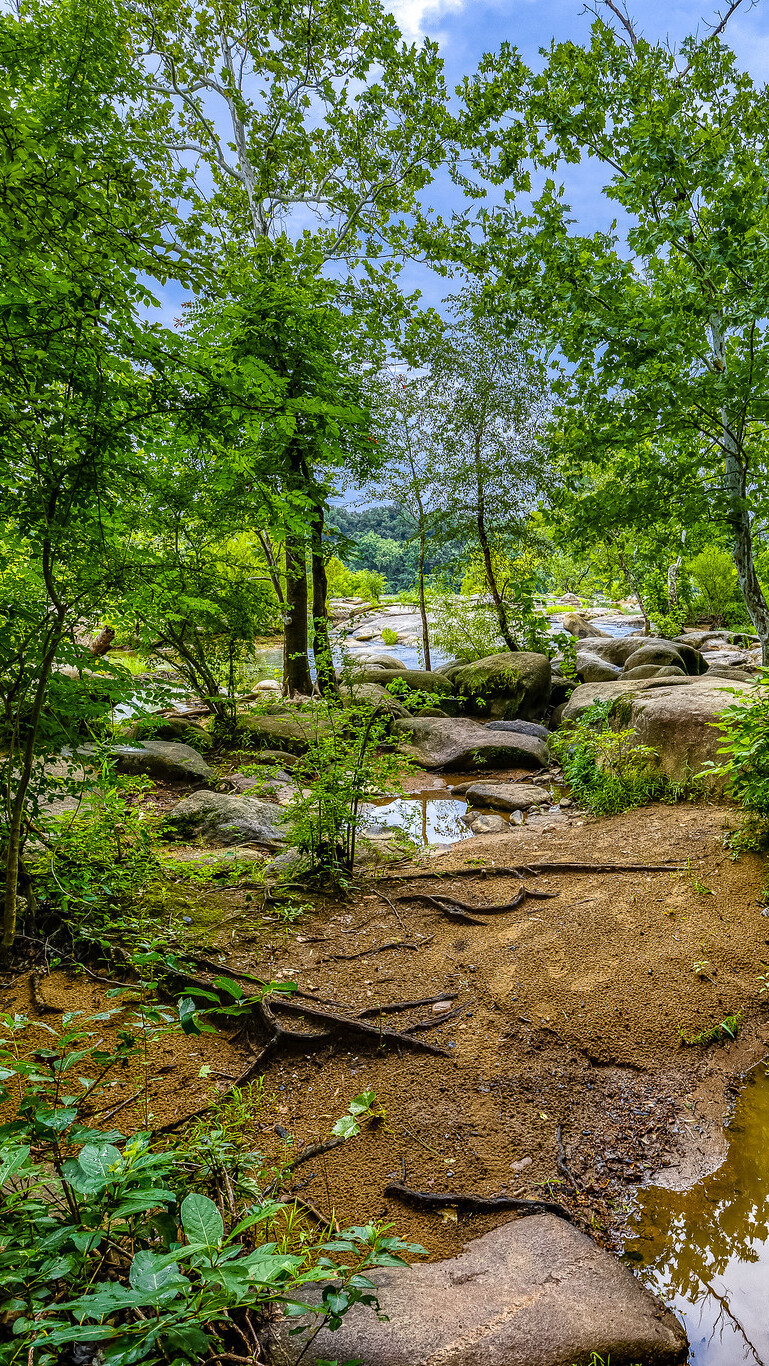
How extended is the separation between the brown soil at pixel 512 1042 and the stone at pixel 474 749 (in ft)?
16.6

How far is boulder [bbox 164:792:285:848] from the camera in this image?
5555mm

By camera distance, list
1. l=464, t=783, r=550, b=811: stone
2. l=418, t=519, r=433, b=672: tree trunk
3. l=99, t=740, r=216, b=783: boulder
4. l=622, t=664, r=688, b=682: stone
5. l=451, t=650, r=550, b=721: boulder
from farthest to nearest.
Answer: l=418, t=519, r=433, b=672: tree trunk, l=451, t=650, r=550, b=721: boulder, l=622, t=664, r=688, b=682: stone, l=464, t=783, r=550, b=811: stone, l=99, t=740, r=216, b=783: boulder

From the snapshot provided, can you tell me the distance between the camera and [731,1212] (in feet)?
7.07

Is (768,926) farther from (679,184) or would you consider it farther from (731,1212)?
(679,184)

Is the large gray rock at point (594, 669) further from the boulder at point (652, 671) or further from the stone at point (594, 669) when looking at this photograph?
the boulder at point (652, 671)

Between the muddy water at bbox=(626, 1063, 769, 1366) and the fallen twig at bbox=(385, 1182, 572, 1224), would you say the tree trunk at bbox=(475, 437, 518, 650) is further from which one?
the fallen twig at bbox=(385, 1182, 572, 1224)

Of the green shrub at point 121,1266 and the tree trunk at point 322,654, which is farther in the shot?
the tree trunk at point 322,654

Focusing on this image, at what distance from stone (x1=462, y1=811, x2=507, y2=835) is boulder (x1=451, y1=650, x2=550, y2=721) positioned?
16.0 ft

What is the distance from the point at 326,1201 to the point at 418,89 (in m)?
14.5

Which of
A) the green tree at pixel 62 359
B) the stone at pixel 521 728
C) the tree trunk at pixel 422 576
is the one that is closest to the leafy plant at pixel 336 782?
the green tree at pixel 62 359

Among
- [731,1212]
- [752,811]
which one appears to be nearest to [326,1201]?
[731,1212]

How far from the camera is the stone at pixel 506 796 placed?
776cm

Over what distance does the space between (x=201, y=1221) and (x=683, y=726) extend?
5918 millimetres

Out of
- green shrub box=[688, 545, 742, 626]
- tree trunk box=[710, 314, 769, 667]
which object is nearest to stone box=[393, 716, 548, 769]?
tree trunk box=[710, 314, 769, 667]
